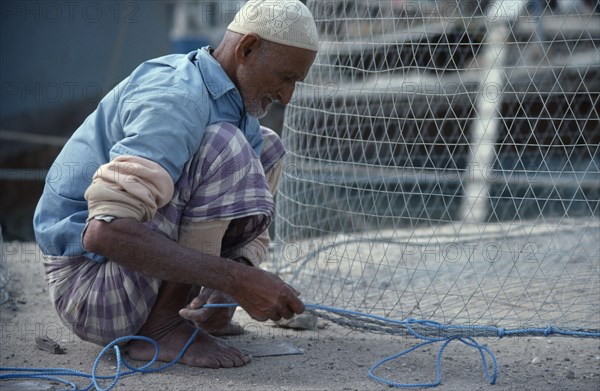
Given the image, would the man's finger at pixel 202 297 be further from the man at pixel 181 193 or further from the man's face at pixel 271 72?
the man's face at pixel 271 72

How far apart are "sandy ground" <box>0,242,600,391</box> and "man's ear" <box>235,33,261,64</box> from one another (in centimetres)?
Answer: 91

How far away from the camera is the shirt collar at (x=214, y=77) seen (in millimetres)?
2291

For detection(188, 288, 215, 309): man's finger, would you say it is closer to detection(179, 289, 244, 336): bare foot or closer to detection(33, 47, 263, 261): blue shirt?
detection(179, 289, 244, 336): bare foot

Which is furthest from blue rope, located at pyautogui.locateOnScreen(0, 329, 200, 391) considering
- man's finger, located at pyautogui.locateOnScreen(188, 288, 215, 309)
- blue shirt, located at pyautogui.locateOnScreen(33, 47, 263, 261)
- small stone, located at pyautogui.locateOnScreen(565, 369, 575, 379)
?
Answer: small stone, located at pyautogui.locateOnScreen(565, 369, 575, 379)

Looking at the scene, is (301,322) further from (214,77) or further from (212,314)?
(214,77)

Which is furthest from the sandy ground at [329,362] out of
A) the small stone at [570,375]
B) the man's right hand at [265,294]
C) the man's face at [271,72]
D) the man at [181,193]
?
the man's face at [271,72]

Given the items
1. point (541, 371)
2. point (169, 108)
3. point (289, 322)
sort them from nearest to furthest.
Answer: point (169, 108), point (541, 371), point (289, 322)

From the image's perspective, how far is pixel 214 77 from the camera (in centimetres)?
231

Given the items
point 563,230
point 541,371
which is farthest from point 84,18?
point 541,371

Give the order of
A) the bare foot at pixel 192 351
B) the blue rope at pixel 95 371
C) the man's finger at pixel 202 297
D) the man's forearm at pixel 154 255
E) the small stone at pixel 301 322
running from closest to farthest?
the man's forearm at pixel 154 255 → the blue rope at pixel 95 371 → the bare foot at pixel 192 351 → the man's finger at pixel 202 297 → the small stone at pixel 301 322

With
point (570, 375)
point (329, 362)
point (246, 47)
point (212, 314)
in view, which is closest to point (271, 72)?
A: point (246, 47)

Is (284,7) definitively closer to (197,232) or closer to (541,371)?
(197,232)

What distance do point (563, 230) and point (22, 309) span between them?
2.69 metres

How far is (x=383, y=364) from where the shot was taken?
246cm
